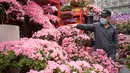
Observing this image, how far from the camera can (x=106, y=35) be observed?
7.01 m

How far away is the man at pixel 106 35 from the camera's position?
696 cm

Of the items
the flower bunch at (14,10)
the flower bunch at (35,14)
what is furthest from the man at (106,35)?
the flower bunch at (14,10)

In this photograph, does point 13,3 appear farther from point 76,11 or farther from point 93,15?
point 93,15

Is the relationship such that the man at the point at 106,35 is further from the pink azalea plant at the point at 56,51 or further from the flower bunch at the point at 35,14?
the flower bunch at the point at 35,14

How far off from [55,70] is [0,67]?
0.90 m

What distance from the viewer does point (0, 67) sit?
4465 millimetres

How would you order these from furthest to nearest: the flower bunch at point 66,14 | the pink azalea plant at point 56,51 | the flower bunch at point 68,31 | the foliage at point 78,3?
the foliage at point 78,3 → the flower bunch at point 66,14 → the flower bunch at point 68,31 → the pink azalea plant at point 56,51

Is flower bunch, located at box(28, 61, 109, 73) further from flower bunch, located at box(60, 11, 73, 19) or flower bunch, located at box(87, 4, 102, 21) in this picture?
flower bunch, located at box(87, 4, 102, 21)

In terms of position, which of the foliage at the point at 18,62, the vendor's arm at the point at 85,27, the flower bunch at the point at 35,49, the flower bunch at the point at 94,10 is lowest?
the flower bunch at the point at 94,10

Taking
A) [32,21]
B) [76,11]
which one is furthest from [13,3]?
[76,11]

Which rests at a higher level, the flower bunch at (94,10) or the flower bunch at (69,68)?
the flower bunch at (69,68)

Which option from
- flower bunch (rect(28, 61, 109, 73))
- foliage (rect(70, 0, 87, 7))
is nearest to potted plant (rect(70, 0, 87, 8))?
foliage (rect(70, 0, 87, 7))

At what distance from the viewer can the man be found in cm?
696

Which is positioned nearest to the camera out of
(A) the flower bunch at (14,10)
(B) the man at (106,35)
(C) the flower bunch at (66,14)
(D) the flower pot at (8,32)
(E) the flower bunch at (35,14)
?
(D) the flower pot at (8,32)
